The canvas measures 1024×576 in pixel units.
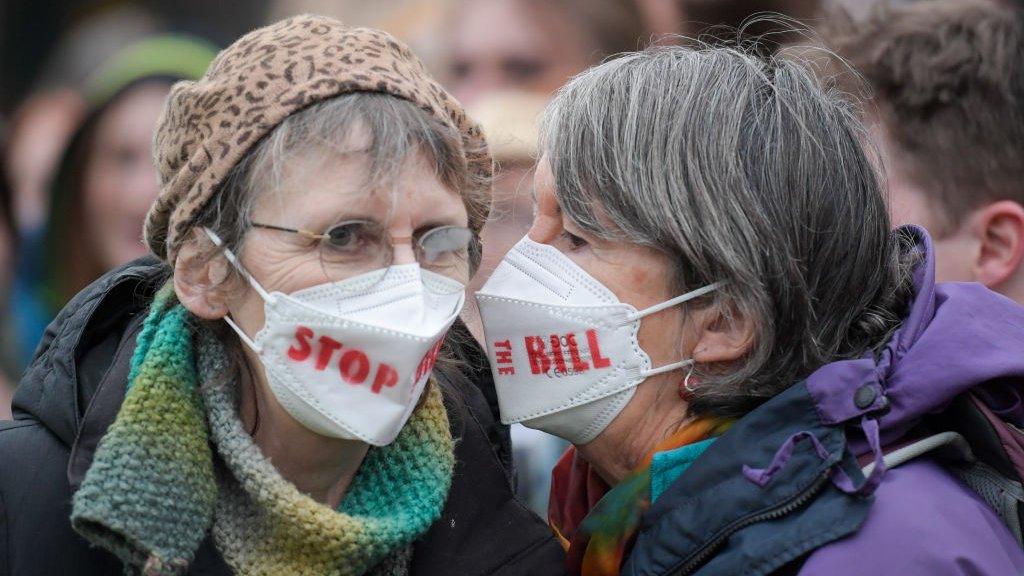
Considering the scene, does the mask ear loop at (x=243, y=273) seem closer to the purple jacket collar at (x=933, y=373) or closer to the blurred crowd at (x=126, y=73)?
the purple jacket collar at (x=933, y=373)

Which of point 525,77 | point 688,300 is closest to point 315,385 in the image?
point 688,300

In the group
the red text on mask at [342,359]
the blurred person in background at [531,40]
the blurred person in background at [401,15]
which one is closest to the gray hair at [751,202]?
the red text on mask at [342,359]

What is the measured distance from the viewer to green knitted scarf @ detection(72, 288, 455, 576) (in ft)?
7.89

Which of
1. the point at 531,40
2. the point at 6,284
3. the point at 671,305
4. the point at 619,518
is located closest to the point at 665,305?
the point at 671,305

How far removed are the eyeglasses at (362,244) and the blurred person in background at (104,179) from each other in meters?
3.30

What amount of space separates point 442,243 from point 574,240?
41 cm

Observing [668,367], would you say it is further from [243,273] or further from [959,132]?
[959,132]

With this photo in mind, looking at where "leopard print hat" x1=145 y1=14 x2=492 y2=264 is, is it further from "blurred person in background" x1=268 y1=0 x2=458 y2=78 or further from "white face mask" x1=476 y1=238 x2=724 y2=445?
"blurred person in background" x1=268 y1=0 x2=458 y2=78

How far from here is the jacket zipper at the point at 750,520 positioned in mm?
2475

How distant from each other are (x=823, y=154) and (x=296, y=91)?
122 cm

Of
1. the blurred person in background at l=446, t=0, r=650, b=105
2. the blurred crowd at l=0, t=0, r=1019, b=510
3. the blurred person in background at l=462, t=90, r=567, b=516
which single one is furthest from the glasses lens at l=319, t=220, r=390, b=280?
the blurred person in background at l=446, t=0, r=650, b=105

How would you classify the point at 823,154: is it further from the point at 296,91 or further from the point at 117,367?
the point at 117,367

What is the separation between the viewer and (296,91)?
2541 millimetres

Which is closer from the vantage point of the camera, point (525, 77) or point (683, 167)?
Result: point (683, 167)
